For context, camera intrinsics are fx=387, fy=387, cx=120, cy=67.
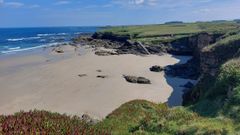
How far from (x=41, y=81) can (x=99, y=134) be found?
4083 centimetres

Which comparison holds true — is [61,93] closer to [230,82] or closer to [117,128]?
[230,82]

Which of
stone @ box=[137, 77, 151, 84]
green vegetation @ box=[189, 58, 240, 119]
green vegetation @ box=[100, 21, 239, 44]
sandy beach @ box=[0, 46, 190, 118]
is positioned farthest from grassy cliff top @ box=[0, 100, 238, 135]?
green vegetation @ box=[100, 21, 239, 44]

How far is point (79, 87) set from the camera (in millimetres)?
45156

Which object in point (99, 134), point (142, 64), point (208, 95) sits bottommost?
point (142, 64)

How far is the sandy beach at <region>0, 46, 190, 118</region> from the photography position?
3647 cm

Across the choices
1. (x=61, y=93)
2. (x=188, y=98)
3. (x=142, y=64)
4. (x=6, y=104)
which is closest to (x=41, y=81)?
(x=61, y=93)

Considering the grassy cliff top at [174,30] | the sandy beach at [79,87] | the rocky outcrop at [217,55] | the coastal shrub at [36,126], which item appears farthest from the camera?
the grassy cliff top at [174,30]

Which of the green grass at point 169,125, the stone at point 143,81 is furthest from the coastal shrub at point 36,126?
the stone at point 143,81

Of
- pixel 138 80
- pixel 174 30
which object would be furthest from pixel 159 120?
pixel 174 30

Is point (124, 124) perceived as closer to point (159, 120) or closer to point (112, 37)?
point (159, 120)

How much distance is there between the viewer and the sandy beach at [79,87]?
36469 mm

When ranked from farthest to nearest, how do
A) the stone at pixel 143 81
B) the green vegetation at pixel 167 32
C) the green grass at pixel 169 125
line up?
the green vegetation at pixel 167 32
the stone at pixel 143 81
the green grass at pixel 169 125

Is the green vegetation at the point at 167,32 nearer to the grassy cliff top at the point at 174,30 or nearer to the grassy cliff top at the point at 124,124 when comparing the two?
the grassy cliff top at the point at 174,30

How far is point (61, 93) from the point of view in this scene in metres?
41.9
